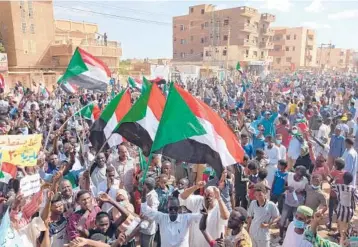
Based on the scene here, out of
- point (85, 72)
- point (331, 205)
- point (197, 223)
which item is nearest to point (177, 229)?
point (197, 223)

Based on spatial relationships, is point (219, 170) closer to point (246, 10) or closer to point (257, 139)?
point (257, 139)

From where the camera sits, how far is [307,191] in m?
4.98

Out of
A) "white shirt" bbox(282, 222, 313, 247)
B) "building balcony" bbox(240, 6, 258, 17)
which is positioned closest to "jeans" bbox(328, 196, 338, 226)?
"white shirt" bbox(282, 222, 313, 247)

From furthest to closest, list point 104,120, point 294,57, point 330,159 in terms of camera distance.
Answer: point 294,57, point 330,159, point 104,120

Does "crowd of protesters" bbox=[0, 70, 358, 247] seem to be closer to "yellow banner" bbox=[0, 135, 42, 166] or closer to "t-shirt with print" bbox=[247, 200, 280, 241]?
"t-shirt with print" bbox=[247, 200, 280, 241]

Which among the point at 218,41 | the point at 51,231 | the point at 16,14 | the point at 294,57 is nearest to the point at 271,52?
the point at 294,57

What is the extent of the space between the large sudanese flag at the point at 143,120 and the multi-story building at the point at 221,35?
44.9 metres

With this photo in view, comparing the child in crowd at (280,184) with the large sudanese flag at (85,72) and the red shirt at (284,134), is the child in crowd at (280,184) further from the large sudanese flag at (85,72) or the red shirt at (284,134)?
the large sudanese flag at (85,72)

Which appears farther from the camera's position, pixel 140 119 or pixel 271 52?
pixel 271 52

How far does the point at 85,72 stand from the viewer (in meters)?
7.62

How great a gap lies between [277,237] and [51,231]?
3.69 metres

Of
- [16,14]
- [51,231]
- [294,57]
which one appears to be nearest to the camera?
[51,231]

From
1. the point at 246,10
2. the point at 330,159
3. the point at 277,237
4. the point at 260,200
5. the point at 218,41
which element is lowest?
the point at 277,237

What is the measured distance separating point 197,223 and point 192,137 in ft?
3.39
